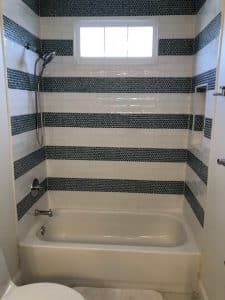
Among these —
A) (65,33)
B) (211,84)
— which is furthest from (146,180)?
(65,33)

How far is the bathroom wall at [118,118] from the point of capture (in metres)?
2.40

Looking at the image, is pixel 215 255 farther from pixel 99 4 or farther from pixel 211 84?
pixel 99 4

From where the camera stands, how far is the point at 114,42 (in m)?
2.46

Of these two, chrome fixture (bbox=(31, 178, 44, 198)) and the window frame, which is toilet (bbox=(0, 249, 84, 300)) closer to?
chrome fixture (bbox=(31, 178, 44, 198))

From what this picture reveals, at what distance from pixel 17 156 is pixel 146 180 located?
128cm

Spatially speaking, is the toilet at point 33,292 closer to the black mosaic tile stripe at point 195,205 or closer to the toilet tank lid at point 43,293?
the toilet tank lid at point 43,293

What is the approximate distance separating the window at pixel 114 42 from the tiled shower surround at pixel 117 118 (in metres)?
0.07

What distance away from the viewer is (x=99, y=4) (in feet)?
7.78

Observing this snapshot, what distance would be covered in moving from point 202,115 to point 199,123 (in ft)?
0.26

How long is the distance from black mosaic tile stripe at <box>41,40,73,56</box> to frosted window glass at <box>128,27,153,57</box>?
22.2 inches

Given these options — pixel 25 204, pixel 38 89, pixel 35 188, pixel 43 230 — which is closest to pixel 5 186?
pixel 25 204

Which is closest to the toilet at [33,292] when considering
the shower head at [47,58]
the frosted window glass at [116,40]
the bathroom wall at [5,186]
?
the bathroom wall at [5,186]

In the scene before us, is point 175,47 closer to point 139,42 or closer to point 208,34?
point 139,42

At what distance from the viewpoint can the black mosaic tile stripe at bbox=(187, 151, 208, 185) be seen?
1.92 meters
